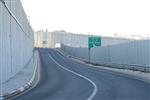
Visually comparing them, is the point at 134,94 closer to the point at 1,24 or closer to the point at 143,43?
the point at 1,24

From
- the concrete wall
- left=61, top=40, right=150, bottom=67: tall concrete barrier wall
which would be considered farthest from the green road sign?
the concrete wall

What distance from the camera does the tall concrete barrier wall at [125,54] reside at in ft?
136

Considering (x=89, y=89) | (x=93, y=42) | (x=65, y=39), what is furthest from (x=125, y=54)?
(x=65, y=39)

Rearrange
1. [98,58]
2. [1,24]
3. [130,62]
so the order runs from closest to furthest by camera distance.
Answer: [1,24], [130,62], [98,58]

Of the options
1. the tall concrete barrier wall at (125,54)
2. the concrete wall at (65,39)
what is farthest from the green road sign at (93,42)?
the concrete wall at (65,39)

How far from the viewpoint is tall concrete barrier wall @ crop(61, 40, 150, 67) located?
136 ft

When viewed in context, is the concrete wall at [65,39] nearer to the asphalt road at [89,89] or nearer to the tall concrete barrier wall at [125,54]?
the tall concrete barrier wall at [125,54]

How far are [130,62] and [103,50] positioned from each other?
1858 cm

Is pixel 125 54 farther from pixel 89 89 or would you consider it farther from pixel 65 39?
pixel 65 39

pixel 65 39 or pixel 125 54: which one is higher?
pixel 65 39

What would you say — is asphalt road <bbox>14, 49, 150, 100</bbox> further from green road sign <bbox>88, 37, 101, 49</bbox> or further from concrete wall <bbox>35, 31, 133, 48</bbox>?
concrete wall <bbox>35, 31, 133, 48</bbox>

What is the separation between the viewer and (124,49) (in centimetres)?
5022

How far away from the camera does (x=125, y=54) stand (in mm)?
49688

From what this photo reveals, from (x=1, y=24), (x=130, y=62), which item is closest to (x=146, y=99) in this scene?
(x=1, y=24)
